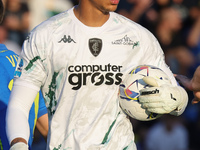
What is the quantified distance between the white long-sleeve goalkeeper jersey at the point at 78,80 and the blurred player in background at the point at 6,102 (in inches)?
30.0

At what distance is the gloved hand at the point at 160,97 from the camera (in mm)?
4488

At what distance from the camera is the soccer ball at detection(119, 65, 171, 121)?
479 centimetres

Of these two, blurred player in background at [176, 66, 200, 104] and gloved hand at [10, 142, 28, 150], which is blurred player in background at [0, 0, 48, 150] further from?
blurred player in background at [176, 66, 200, 104]

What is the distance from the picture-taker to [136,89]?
480cm

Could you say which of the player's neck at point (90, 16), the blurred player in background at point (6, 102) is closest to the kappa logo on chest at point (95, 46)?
the player's neck at point (90, 16)

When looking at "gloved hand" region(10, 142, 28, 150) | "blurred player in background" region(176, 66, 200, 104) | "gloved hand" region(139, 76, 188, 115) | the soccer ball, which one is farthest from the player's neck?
"gloved hand" region(10, 142, 28, 150)

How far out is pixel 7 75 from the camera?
5.72 m

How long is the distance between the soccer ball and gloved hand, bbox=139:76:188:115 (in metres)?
0.13

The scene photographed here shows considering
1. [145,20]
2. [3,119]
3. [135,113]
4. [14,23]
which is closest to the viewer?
[135,113]

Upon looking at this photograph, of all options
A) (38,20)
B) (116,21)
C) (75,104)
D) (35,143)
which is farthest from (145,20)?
(75,104)

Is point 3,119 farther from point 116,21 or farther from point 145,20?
point 145,20

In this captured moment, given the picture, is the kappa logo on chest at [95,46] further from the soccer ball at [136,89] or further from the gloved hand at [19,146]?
the gloved hand at [19,146]

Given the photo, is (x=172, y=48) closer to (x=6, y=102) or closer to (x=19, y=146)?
(x=6, y=102)

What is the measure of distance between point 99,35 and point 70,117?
2.97 feet
